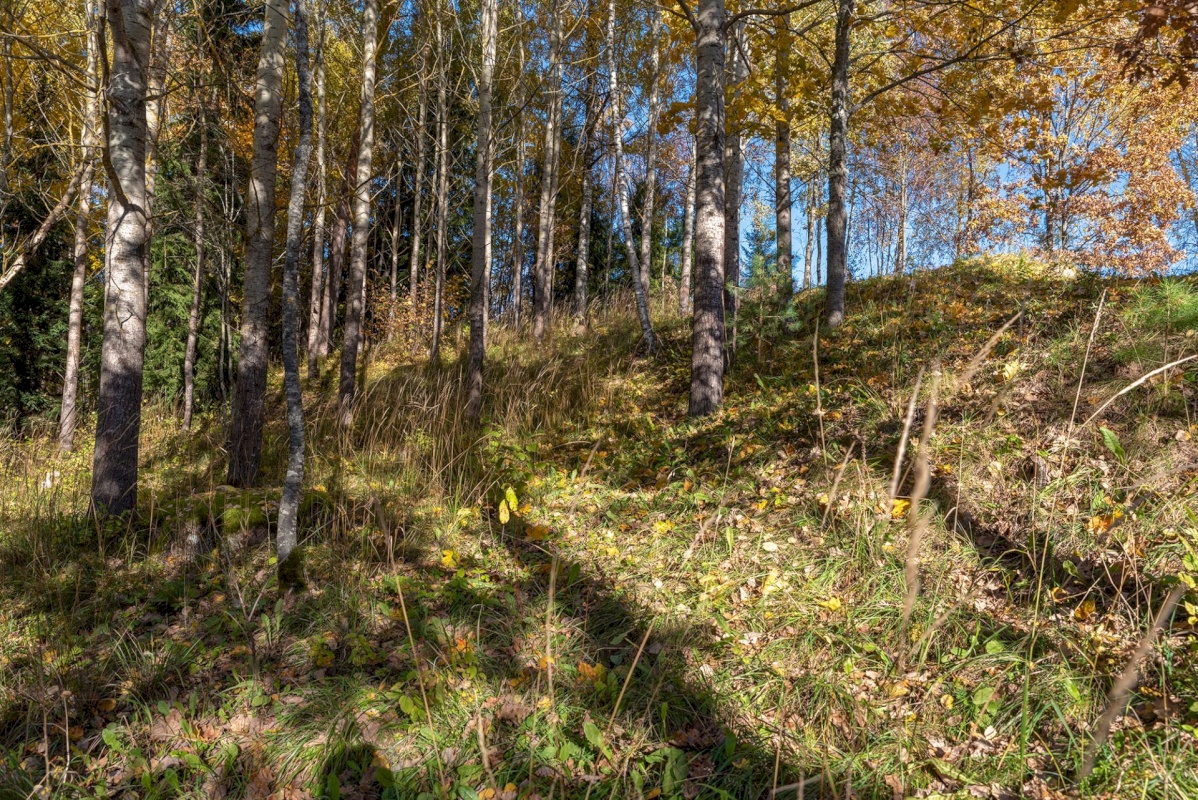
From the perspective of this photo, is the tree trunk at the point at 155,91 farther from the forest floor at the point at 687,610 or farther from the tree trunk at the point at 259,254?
the forest floor at the point at 687,610

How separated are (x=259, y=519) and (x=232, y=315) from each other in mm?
11934

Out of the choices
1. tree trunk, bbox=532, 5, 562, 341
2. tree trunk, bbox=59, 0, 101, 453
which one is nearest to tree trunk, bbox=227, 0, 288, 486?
tree trunk, bbox=59, 0, 101, 453

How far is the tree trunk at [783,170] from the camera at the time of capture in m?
7.05

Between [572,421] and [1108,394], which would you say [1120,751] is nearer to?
[1108,394]

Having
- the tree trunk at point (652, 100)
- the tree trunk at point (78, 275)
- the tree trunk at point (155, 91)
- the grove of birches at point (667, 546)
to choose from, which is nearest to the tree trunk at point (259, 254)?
the grove of birches at point (667, 546)

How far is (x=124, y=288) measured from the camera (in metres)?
4.36

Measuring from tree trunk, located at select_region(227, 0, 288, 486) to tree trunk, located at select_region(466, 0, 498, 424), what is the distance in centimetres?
201

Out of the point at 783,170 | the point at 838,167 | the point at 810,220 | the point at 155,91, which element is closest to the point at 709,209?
the point at 838,167

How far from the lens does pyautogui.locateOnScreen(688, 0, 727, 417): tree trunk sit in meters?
5.07

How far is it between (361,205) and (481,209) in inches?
100

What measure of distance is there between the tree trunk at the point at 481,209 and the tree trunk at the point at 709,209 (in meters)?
2.46

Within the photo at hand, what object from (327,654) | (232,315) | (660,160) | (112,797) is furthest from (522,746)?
(660,160)

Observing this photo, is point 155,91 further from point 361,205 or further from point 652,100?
point 652,100

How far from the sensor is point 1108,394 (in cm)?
379
